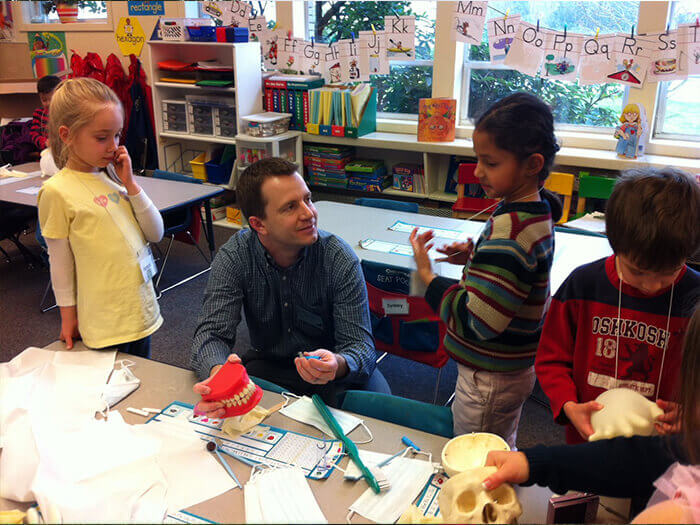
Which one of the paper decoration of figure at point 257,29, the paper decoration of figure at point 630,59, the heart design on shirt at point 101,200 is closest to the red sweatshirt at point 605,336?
the heart design on shirt at point 101,200

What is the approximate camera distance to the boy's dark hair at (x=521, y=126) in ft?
4.26

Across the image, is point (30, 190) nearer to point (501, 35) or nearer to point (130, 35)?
point (130, 35)

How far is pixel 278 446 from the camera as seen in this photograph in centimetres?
130

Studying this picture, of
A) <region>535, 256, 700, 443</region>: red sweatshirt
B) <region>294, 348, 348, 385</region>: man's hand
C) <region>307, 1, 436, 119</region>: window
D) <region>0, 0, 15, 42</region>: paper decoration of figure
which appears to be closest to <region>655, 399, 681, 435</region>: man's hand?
<region>535, 256, 700, 443</region>: red sweatshirt

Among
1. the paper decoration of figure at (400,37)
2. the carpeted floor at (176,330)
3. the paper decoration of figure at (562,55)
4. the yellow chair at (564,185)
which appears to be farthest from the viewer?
the paper decoration of figure at (400,37)

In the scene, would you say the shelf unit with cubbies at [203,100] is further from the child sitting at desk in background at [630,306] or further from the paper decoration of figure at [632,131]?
the child sitting at desk in background at [630,306]

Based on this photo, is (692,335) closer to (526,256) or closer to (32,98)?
(526,256)

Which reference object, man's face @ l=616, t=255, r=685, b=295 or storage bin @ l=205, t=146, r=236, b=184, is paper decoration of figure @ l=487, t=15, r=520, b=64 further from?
man's face @ l=616, t=255, r=685, b=295

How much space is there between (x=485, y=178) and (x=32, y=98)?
20.7 feet

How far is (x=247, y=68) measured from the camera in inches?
185

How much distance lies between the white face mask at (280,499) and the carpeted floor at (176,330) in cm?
158

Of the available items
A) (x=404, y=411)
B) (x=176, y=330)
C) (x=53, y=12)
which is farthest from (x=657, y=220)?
(x=53, y=12)

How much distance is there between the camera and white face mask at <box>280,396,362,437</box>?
136 centimetres

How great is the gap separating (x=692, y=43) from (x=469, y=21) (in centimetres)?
140
